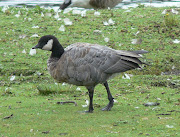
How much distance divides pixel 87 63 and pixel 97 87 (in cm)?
173

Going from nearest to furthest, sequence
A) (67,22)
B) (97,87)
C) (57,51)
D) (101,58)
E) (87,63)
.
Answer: (87,63) → (101,58) → (57,51) → (97,87) → (67,22)

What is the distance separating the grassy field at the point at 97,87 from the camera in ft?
16.8

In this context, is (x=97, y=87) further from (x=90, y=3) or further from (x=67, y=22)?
(x=90, y=3)

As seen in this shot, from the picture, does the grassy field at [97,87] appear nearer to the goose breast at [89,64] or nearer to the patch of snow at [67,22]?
the patch of snow at [67,22]

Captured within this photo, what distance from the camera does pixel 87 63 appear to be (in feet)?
19.2

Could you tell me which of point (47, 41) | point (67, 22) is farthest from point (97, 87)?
point (67, 22)

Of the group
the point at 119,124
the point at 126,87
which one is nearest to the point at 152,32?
the point at 126,87

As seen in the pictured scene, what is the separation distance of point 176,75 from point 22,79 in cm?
323

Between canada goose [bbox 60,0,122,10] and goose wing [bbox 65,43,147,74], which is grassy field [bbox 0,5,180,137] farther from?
canada goose [bbox 60,0,122,10]

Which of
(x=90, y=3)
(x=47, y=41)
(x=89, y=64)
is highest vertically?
(x=47, y=41)

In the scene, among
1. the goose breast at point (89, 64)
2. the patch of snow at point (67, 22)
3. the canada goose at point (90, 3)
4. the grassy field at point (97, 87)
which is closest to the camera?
the grassy field at point (97, 87)

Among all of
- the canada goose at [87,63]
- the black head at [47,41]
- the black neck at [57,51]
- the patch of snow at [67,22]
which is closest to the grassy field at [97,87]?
the patch of snow at [67,22]

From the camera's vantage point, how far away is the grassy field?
511 centimetres

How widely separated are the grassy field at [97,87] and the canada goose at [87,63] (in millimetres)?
506
